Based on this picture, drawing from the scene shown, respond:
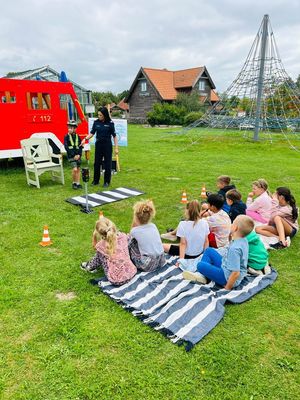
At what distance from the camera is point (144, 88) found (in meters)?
40.1

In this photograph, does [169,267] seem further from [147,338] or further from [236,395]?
[236,395]

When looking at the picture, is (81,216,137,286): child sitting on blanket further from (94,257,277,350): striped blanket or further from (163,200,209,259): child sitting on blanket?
(163,200,209,259): child sitting on blanket

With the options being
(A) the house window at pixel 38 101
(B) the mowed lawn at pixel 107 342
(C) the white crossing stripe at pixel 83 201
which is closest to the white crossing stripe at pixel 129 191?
(C) the white crossing stripe at pixel 83 201

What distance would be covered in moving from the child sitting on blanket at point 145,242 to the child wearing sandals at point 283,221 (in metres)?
2.04

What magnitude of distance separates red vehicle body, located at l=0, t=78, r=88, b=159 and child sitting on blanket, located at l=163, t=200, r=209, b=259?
693 cm

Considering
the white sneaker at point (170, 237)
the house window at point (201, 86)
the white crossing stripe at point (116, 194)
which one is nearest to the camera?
the white sneaker at point (170, 237)

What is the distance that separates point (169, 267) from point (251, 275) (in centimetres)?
105

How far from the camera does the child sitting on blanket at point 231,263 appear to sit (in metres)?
3.37

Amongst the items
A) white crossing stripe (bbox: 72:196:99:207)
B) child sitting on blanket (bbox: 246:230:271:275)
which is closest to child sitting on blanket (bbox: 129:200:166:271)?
child sitting on blanket (bbox: 246:230:271:275)

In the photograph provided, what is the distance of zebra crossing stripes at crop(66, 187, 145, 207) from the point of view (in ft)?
22.4

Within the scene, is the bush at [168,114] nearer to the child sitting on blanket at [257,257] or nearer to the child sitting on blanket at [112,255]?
the child sitting on blanket at [257,257]

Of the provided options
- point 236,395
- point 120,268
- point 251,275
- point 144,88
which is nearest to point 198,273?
point 251,275

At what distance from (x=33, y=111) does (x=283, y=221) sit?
7.81 metres

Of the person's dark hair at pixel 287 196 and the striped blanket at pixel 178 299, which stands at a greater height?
the person's dark hair at pixel 287 196
